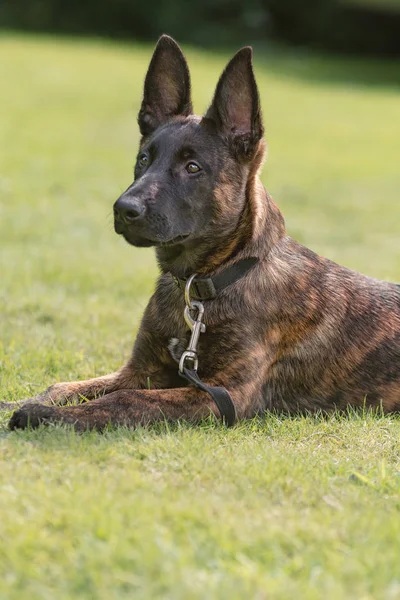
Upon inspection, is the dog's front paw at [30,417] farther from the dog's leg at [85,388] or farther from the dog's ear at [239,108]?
the dog's ear at [239,108]

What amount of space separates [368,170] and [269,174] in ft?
7.42

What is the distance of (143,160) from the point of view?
4.77 metres

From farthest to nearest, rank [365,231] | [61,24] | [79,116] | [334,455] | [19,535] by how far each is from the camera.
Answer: [61,24]
[79,116]
[365,231]
[334,455]
[19,535]

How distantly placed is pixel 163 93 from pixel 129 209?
3.55 ft

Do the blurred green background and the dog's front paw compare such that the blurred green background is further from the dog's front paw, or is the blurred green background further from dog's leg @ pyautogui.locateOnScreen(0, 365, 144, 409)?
the dog's front paw

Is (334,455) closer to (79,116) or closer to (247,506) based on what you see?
(247,506)

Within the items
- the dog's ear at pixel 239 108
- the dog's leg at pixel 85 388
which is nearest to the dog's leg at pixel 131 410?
the dog's leg at pixel 85 388

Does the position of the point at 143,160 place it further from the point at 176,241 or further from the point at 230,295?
the point at 230,295

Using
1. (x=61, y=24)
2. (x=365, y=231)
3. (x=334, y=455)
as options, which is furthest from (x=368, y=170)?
(x=61, y=24)

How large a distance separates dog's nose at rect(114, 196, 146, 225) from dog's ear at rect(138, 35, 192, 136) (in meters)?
0.89

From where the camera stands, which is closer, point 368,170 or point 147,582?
point 147,582

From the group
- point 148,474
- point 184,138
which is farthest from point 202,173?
point 148,474

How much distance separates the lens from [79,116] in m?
20.2

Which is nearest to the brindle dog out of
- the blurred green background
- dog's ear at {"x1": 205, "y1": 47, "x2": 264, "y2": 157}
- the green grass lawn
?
dog's ear at {"x1": 205, "y1": 47, "x2": 264, "y2": 157}
